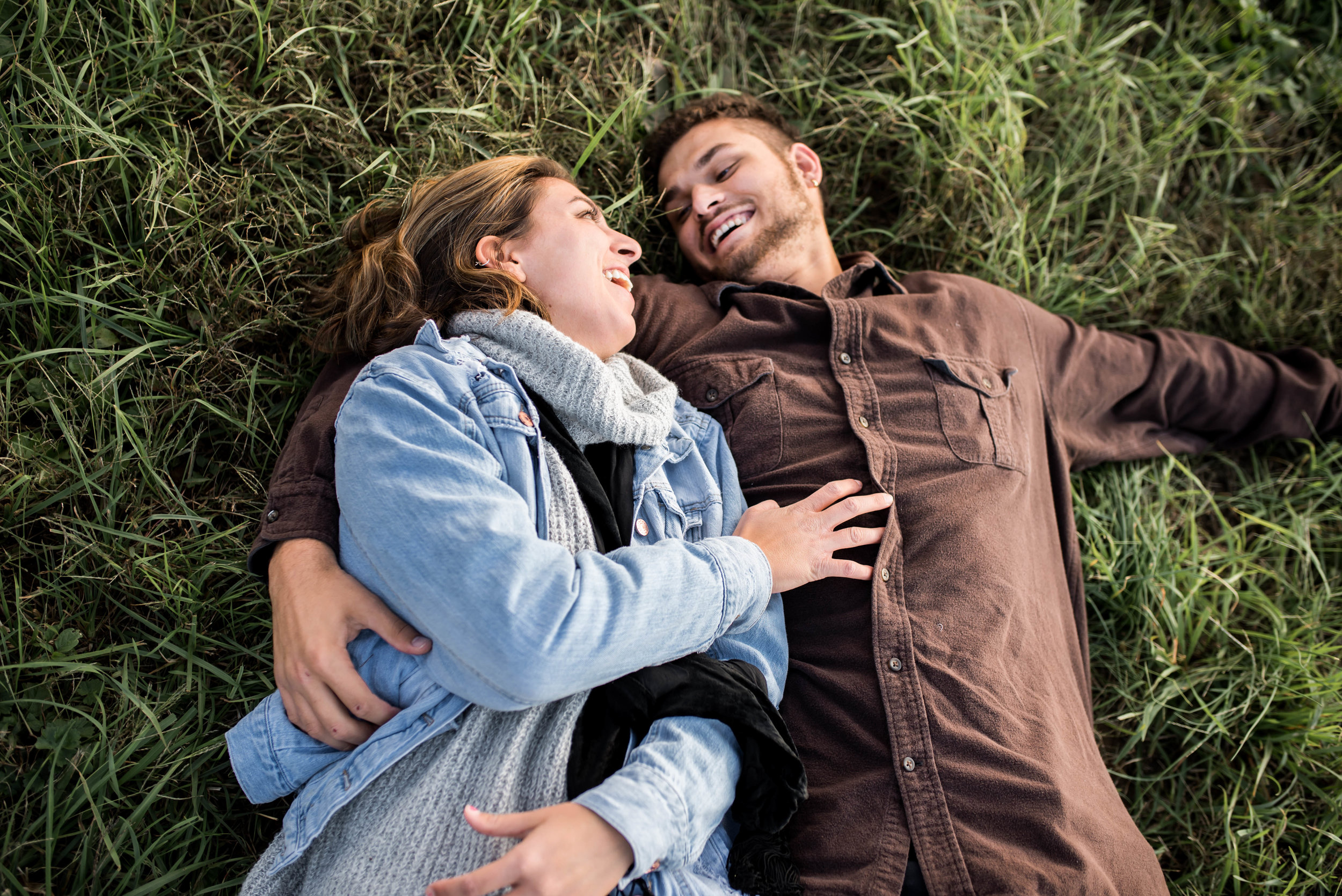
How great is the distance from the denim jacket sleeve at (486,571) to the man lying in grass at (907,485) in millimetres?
244

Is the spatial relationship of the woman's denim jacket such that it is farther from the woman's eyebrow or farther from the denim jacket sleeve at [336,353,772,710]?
the woman's eyebrow

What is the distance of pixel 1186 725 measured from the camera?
9.34 feet

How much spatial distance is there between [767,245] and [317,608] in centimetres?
200

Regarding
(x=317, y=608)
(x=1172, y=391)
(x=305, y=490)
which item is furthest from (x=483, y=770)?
(x=1172, y=391)

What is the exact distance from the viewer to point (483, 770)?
1.75 meters

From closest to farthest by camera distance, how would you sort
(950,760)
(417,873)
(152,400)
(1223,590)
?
1. (417,873)
2. (950,760)
3. (152,400)
4. (1223,590)

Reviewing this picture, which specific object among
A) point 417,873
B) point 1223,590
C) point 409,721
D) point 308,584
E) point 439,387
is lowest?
point 1223,590

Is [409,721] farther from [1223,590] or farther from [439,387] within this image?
[1223,590]

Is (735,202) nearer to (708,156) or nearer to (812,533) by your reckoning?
(708,156)

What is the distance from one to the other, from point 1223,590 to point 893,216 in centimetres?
196

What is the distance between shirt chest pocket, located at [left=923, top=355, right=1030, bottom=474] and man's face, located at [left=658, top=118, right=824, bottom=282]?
30.9 inches

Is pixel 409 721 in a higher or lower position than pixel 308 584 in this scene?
lower

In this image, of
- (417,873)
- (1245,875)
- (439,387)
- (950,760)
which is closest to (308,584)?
(439,387)

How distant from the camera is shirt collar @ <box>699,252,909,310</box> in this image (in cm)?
284
